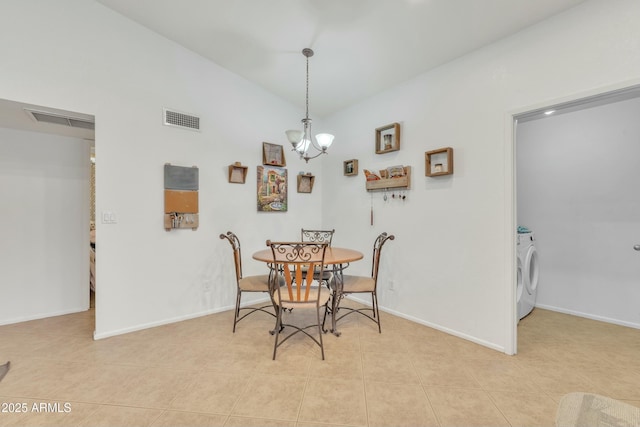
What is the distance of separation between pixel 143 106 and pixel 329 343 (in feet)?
9.65

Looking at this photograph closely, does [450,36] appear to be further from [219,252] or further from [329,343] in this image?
[219,252]

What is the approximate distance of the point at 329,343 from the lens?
2461 millimetres

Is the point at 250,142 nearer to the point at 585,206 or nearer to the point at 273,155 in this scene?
the point at 273,155

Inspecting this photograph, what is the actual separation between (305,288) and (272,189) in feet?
5.48

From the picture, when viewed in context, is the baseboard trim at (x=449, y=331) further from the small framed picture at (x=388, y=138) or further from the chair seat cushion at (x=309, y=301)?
the small framed picture at (x=388, y=138)

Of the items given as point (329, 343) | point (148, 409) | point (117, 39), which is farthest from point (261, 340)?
point (117, 39)

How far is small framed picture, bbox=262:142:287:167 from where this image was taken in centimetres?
360

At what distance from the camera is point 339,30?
2459 mm

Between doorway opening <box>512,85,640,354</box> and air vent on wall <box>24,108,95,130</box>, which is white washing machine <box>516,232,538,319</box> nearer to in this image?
doorway opening <box>512,85,640,354</box>

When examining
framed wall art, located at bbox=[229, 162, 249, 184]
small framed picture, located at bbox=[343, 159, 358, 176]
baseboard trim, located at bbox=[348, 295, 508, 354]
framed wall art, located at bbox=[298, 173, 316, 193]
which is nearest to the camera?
baseboard trim, located at bbox=[348, 295, 508, 354]

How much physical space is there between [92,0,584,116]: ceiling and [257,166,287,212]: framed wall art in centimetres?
118

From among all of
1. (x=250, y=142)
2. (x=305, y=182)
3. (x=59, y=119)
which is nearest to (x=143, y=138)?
(x=59, y=119)

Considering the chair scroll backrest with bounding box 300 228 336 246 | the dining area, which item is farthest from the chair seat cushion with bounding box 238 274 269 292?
the chair scroll backrest with bounding box 300 228 336 246

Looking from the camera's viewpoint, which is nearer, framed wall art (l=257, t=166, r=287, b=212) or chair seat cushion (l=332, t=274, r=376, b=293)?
chair seat cushion (l=332, t=274, r=376, b=293)
